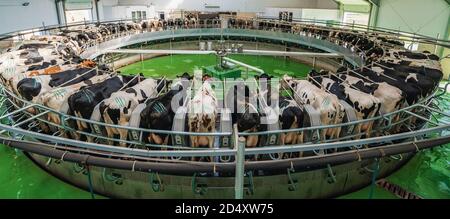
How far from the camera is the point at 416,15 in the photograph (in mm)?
15172

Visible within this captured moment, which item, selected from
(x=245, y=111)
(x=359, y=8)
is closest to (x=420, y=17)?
(x=359, y=8)

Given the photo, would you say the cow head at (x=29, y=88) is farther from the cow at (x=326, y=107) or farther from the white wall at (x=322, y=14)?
the white wall at (x=322, y=14)

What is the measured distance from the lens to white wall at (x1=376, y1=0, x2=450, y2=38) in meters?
14.1

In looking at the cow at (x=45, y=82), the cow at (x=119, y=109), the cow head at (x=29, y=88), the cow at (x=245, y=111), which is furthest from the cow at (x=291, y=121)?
the cow head at (x=29, y=88)

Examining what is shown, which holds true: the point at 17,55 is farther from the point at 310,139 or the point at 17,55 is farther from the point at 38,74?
the point at 310,139

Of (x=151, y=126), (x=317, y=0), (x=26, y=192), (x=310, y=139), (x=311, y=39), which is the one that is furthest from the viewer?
(x=317, y=0)

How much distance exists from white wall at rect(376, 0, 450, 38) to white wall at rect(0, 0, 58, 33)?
18.4 meters

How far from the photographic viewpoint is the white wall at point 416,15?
46.2ft

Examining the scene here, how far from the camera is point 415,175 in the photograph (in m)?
7.00

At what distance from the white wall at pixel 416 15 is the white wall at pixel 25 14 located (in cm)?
1845

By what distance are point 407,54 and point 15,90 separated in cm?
1121

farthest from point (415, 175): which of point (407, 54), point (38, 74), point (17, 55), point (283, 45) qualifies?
point (283, 45)

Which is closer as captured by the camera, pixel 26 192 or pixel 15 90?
pixel 26 192

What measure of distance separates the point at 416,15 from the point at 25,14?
19.8 meters
